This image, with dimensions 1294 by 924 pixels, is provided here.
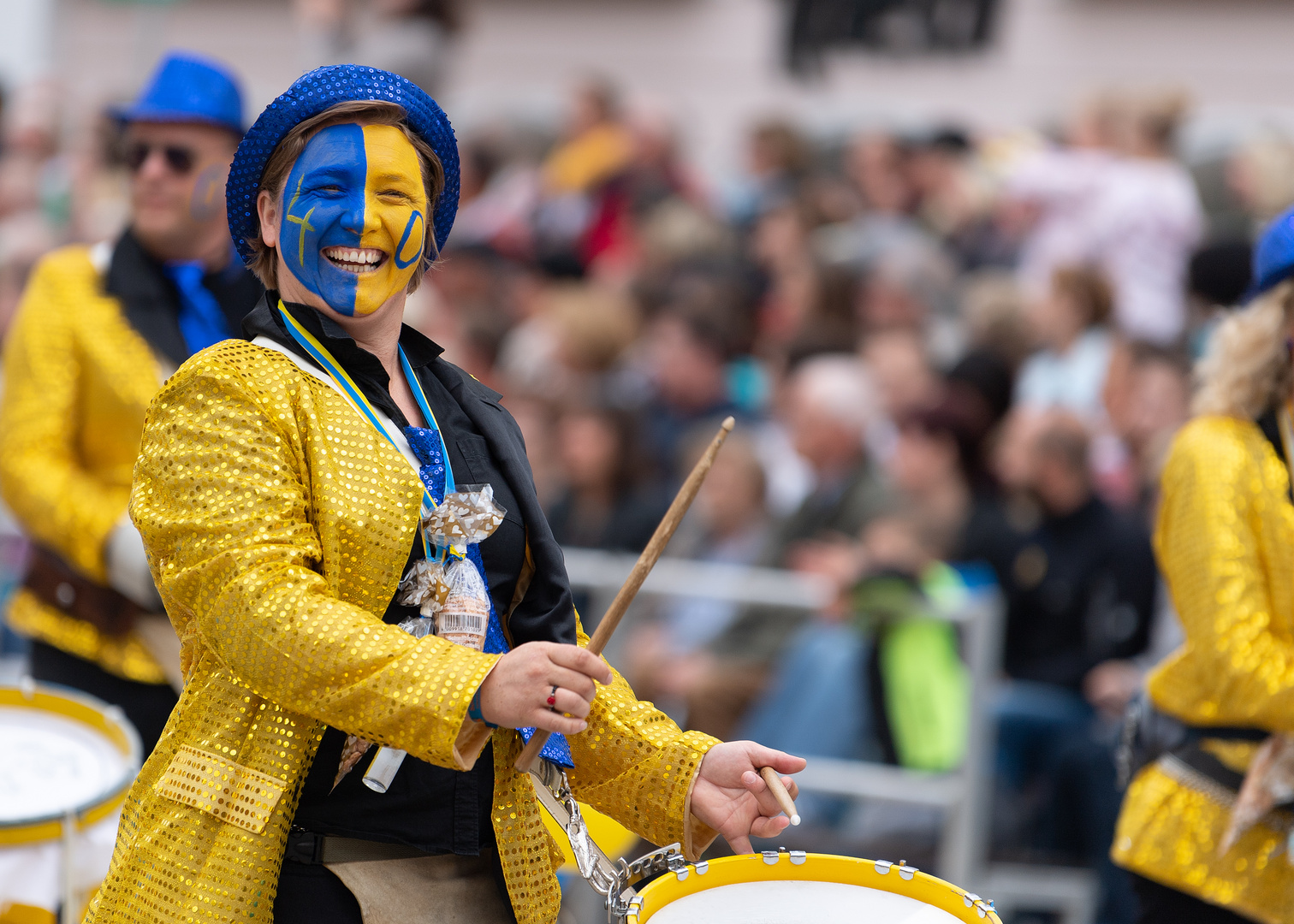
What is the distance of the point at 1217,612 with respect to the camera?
289 cm

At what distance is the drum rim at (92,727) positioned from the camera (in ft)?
8.77

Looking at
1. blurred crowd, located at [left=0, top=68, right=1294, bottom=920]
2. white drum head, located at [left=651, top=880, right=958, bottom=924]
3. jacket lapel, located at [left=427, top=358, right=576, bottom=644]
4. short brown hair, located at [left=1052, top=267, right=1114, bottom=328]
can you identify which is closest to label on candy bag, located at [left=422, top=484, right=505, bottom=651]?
jacket lapel, located at [left=427, top=358, right=576, bottom=644]

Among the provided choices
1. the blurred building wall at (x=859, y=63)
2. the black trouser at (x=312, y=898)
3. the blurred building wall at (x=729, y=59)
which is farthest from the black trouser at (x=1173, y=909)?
the blurred building wall at (x=859, y=63)

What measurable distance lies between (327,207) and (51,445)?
1.70m

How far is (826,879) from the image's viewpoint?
7.11ft

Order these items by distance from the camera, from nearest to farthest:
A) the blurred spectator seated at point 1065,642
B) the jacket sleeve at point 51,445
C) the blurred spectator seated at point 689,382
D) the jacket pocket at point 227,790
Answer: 1. the jacket pocket at point 227,790
2. the jacket sleeve at point 51,445
3. the blurred spectator seated at point 1065,642
4. the blurred spectator seated at point 689,382

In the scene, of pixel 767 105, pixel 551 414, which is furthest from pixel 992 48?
pixel 551 414

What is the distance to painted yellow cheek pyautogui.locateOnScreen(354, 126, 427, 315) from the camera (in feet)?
6.76

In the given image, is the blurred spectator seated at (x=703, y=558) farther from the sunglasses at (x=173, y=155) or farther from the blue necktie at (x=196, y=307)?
the sunglasses at (x=173, y=155)

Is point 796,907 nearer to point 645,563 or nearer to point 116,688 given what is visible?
point 645,563

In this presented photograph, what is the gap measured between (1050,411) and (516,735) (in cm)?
390

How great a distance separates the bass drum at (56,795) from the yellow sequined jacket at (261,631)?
0.70m

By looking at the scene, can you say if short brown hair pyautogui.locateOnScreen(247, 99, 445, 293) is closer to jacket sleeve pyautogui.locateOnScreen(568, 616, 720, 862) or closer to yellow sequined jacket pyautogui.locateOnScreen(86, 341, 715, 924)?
yellow sequined jacket pyautogui.locateOnScreen(86, 341, 715, 924)

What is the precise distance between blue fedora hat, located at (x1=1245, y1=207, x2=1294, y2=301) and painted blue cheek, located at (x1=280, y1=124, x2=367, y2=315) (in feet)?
6.17
